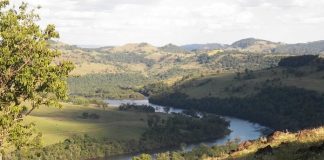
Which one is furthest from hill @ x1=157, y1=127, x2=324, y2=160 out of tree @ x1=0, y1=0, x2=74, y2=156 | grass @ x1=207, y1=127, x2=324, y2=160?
tree @ x1=0, y1=0, x2=74, y2=156

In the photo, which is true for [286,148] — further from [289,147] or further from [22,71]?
[22,71]

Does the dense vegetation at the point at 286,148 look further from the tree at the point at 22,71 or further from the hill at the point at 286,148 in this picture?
the tree at the point at 22,71

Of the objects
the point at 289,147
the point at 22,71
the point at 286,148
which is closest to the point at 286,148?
the point at 286,148

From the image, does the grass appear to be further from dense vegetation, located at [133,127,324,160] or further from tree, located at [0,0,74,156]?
tree, located at [0,0,74,156]

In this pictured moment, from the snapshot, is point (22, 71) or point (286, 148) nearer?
point (286, 148)

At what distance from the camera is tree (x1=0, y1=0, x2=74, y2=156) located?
49.4 meters

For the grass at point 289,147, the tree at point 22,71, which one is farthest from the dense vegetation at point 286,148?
the tree at point 22,71

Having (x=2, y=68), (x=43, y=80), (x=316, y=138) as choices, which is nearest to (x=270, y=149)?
(x=316, y=138)

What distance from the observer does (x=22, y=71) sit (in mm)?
49531

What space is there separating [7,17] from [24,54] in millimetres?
4196

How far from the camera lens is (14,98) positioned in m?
51.2

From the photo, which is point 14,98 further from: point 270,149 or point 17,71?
point 270,149

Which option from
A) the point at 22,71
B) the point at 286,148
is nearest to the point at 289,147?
the point at 286,148

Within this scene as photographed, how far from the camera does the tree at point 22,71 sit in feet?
162
